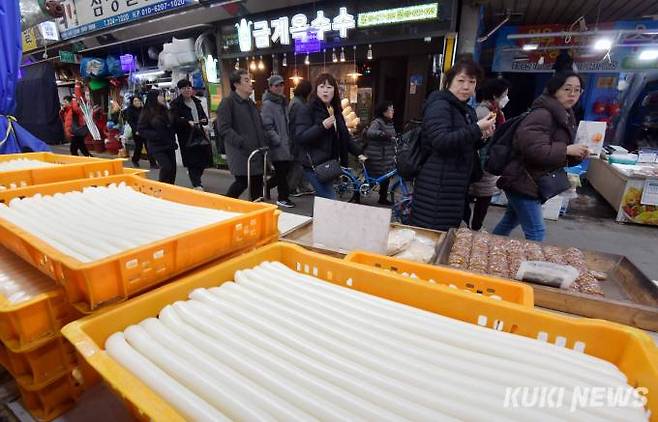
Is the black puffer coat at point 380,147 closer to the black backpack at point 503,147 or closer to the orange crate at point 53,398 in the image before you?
the black backpack at point 503,147

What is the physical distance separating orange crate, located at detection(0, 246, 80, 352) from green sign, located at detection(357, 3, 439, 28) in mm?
6495

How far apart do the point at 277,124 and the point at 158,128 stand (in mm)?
2126

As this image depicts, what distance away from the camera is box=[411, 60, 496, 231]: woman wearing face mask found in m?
2.52

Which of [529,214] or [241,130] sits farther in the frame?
[241,130]

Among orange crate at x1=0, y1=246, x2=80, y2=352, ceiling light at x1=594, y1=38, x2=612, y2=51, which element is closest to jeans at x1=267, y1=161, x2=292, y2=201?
orange crate at x1=0, y1=246, x2=80, y2=352

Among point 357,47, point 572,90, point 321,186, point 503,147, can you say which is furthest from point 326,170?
point 357,47

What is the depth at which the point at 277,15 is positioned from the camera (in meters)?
7.47

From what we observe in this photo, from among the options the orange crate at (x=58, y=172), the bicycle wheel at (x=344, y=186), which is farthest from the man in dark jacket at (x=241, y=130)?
the orange crate at (x=58, y=172)

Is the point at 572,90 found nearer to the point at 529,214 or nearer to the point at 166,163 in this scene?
the point at 529,214

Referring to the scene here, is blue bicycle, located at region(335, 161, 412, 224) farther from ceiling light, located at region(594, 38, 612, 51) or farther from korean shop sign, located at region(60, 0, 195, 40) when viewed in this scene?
korean shop sign, located at region(60, 0, 195, 40)

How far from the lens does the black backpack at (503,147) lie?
2.88 metres

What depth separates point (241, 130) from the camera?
193 inches

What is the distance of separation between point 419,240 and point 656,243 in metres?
4.92

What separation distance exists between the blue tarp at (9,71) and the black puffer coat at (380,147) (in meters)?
4.56
